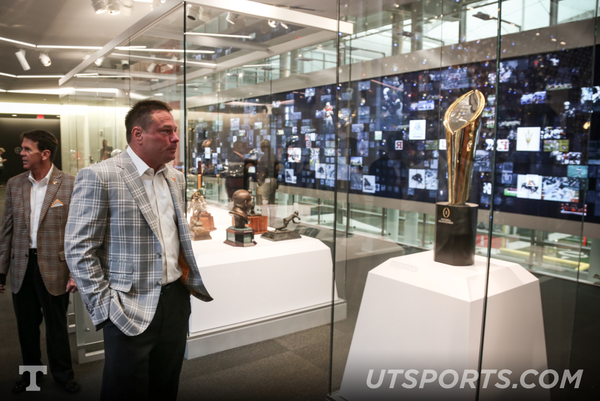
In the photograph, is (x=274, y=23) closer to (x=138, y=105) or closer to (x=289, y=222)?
(x=289, y=222)

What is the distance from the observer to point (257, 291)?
3.80 meters

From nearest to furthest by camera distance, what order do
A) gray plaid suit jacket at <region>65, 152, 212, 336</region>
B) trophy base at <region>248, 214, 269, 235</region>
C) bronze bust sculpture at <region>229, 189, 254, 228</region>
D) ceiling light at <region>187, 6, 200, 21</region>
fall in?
1. gray plaid suit jacket at <region>65, 152, 212, 336</region>
2. ceiling light at <region>187, 6, 200, 21</region>
3. bronze bust sculpture at <region>229, 189, 254, 228</region>
4. trophy base at <region>248, 214, 269, 235</region>

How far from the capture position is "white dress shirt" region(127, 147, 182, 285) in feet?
5.87

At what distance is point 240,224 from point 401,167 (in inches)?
65.0

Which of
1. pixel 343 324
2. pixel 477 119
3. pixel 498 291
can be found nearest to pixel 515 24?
pixel 477 119

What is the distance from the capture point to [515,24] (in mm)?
2311

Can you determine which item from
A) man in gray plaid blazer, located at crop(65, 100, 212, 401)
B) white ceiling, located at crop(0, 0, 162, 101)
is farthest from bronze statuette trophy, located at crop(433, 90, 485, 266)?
white ceiling, located at crop(0, 0, 162, 101)

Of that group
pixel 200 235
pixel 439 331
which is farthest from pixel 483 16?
pixel 200 235

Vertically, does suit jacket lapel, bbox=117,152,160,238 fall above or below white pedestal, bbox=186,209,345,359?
above

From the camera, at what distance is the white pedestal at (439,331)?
2020mm

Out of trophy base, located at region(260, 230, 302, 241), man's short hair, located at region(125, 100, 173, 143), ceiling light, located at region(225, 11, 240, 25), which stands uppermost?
ceiling light, located at region(225, 11, 240, 25)

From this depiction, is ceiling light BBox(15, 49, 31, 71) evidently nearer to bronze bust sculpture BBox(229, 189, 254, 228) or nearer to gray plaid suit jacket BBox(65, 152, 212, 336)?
bronze bust sculpture BBox(229, 189, 254, 228)

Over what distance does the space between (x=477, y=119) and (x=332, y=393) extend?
69.0 inches

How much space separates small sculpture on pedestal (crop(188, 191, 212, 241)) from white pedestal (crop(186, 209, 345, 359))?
3.8 inches
